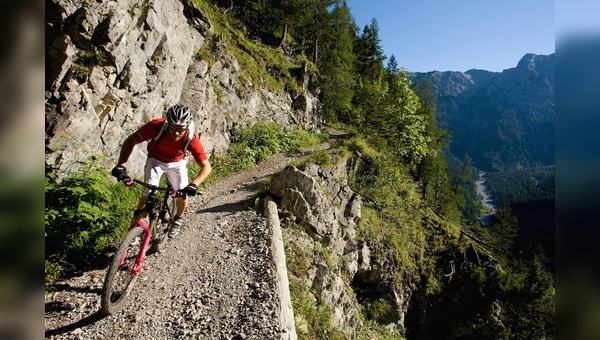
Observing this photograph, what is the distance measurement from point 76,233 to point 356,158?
16320mm

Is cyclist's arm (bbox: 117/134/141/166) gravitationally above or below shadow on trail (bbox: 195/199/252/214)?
above

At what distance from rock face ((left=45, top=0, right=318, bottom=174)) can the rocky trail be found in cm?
A: 368

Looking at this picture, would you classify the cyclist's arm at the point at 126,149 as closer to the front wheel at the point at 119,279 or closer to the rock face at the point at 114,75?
the front wheel at the point at 119,279

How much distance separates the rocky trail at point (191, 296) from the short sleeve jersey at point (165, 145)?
2.55 m

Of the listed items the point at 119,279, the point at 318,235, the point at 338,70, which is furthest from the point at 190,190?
the point at 338,70

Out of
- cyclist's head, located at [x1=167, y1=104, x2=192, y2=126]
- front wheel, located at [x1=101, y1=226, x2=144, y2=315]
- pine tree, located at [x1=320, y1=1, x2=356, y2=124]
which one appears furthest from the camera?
pine tree, located at [x1=320, y1=1, x2=356, y2=124]

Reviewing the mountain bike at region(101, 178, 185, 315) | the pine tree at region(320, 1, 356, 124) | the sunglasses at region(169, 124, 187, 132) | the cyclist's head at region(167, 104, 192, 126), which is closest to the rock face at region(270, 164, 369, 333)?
the mountain bike at region(101, 178, 185, 315)

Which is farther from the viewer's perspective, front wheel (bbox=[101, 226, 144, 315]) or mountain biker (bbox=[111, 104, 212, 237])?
mountain biker (bbox=[111, 104, 212, 237])

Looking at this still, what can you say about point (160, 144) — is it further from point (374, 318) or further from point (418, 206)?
point (418, 206)

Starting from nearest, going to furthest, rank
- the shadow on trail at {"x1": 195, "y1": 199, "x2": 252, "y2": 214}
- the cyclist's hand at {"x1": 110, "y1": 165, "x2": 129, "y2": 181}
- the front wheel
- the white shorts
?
the front wheel < the cyclist's hand at {"x1": 110, "y1": 165, "x2": 129, "y2": 181} < the white shorts < the shadow on trail at {"x1": 195, "y1": 199, "x2": 252, "y2": 214}

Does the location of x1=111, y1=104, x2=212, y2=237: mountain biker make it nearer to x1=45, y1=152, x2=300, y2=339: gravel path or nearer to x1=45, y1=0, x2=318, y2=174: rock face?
x1=45, y1=152, x2=300, y2=339: gravel path

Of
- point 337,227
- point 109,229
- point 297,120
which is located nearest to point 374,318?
point 337,227

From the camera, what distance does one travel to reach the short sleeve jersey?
21.2ft

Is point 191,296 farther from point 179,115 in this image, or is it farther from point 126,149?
point 179,115
